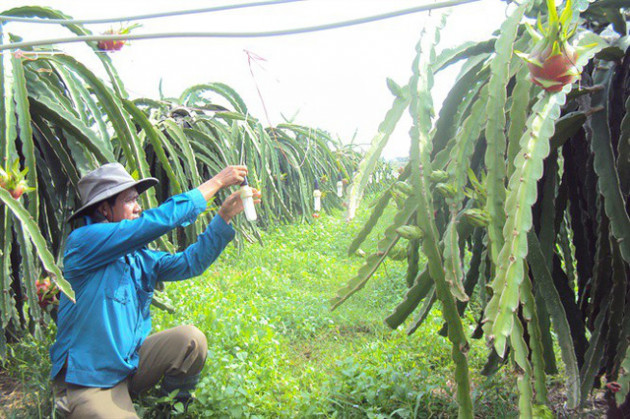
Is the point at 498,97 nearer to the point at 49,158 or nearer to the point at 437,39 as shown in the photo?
the point at 437,39

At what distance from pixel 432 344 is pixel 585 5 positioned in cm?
183

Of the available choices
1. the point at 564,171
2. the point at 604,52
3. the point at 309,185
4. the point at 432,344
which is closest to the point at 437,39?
the point at 604,52

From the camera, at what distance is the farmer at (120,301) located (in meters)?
1.96

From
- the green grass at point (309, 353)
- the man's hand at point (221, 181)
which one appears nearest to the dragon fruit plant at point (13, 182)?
the man's hand at point (221, 181)

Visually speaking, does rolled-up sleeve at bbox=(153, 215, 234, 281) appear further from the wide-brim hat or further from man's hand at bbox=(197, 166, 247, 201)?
the wide-brim hat

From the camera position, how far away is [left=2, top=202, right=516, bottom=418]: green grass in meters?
2.12

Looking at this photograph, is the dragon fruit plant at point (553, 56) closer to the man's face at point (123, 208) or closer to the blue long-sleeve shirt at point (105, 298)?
the blue long-sleeve shirt at point (105, 298)

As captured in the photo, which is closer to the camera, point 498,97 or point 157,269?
point 498,97

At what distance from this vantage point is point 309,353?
119 inches

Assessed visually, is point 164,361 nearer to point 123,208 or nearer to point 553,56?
point 123,208

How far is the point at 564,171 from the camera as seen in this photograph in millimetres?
1706

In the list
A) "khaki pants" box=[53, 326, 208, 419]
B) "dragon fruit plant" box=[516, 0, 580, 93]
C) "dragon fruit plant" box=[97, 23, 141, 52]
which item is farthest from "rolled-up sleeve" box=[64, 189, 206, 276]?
"dragon fruit plant" box=[97, 23, 141, 52]

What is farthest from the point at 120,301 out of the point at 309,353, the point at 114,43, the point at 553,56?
the point at 114,43

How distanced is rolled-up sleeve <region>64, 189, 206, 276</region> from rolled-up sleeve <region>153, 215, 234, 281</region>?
235mm
